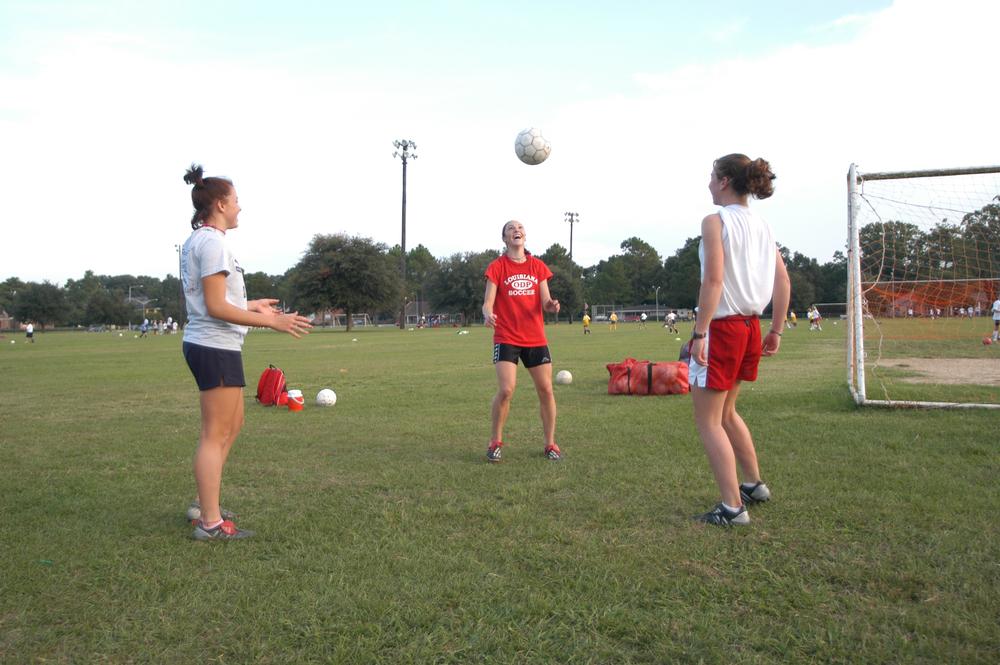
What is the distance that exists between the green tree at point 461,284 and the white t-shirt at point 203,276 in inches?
2834

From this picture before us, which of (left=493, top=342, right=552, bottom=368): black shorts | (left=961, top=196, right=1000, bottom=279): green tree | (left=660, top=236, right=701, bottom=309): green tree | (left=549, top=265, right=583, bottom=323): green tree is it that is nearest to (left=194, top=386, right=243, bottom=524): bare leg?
(left=493, top=342, right=552, bottom=368): black shorts

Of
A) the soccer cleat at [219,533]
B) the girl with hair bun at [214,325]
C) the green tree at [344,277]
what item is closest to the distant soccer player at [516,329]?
the girl with hair bun at [214,325]

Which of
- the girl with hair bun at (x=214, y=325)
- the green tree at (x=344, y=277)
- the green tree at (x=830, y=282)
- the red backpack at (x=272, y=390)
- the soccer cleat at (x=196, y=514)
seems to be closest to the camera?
the girl with hair bun at (x=214, y=325)

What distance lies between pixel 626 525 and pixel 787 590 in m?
1.07

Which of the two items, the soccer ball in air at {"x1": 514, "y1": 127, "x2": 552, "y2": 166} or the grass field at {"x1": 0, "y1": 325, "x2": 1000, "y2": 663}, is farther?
the soccer ball in air at {"x1": 514, "y1": 127, "x2": 552, "y2": 166}

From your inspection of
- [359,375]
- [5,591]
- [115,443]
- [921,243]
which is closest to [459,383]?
[359,375]

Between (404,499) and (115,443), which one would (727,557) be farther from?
(115,443)

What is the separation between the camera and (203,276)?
3740mm

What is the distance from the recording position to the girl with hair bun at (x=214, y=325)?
376cm

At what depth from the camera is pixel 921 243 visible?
9328 millimetres

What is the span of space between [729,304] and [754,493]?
4.06ft

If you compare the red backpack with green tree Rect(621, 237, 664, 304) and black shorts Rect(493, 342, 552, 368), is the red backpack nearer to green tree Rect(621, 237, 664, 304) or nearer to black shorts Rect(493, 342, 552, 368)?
black shorts Rect(493, 342, 552, 368)

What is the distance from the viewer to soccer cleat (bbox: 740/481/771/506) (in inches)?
169

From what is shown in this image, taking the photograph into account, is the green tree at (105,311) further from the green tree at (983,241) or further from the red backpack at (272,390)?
the green tree at (983,241)
